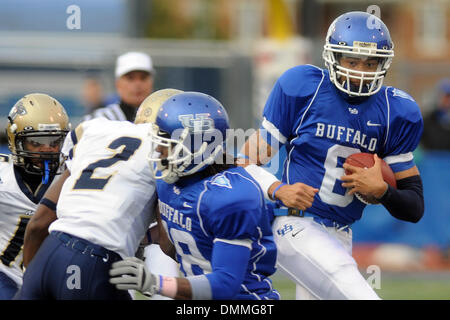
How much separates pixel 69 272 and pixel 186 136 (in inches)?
32.4

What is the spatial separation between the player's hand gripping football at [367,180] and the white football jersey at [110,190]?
3.58 ft

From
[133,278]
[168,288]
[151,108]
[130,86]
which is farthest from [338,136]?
[130,86]

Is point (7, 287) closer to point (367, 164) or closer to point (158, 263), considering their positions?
point (158, 263)

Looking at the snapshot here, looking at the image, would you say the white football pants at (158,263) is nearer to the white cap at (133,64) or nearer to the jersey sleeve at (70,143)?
the jersey sleeve at (70,143)

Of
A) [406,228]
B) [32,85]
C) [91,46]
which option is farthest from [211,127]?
[91,46]

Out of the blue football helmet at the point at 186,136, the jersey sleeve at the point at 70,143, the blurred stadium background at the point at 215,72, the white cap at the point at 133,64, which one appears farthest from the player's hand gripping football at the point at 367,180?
the white cap at the point at 133,64

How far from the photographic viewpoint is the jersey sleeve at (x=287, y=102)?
Result: 4.84 m

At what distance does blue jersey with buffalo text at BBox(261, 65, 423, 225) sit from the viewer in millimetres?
4809

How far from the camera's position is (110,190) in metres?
4.12

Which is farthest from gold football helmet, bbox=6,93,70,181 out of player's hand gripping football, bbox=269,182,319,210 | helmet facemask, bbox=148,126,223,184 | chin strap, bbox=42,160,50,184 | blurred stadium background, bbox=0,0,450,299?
player's hand gripping football, bbox=269,182,319,210

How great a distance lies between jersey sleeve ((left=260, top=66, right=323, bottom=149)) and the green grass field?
3.17 m

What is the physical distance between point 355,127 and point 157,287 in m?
1.66
